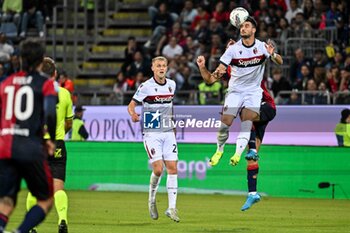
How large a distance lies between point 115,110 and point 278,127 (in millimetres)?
4667

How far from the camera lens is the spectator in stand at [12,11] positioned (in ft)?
116

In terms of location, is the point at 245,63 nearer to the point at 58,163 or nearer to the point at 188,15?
the point at 58,163

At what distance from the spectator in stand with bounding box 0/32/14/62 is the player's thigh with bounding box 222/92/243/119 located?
1664 centimetres

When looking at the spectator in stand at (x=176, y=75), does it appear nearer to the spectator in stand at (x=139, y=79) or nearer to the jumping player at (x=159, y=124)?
the spectator in stand at (x=139, y=79)

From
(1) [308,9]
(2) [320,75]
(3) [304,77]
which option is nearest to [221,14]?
(1) [308,9]

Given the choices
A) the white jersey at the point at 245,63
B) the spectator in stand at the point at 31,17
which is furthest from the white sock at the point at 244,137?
the spectator in stand at the point at 31,17

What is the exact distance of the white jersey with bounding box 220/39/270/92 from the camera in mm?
16609

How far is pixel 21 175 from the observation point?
10.9m

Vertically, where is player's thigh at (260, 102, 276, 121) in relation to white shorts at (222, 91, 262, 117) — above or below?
below

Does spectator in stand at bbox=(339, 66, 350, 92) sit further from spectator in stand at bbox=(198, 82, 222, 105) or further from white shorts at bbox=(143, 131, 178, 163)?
white shorts at bbox=(143, 131, 178, 163)

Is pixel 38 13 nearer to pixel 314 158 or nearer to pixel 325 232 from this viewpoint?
pixel 314 158

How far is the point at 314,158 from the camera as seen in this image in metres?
24.5

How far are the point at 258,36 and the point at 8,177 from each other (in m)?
19.6

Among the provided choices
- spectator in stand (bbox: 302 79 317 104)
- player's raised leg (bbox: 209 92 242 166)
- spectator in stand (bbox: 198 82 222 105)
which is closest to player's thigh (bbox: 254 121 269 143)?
player's raised leg (bbox: 209 92 242 166)
